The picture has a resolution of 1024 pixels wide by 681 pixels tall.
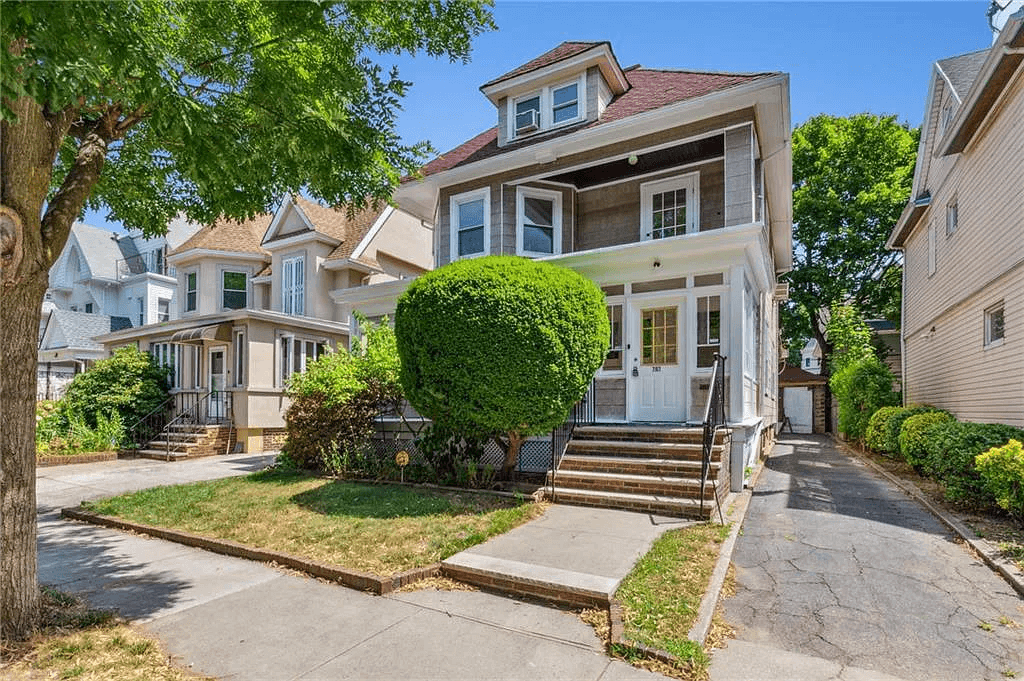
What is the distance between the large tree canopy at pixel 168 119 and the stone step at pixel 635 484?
487 centimetres

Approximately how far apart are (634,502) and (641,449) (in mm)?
1347

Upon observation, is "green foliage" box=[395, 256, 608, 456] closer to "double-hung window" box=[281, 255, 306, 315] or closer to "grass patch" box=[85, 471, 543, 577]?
"grass patch" box=[85, 471, 543, 577]

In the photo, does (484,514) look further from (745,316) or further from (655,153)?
(655,153)

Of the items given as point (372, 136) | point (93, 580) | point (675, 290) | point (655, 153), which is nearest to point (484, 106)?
point (655, 153)

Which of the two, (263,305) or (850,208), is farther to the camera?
(850,208)

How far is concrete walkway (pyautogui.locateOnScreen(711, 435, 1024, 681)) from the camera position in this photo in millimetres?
3477

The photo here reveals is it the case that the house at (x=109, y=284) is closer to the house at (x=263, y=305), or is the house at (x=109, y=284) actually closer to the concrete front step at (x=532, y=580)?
the house at (x=263, y=305)

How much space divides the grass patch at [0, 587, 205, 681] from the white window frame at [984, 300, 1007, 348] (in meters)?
12.3

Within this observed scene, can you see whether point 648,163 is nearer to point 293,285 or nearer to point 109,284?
point 293,285

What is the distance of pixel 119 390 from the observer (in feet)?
50.2

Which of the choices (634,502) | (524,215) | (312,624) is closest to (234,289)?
(524,215)

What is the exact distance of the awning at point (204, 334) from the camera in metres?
14.9

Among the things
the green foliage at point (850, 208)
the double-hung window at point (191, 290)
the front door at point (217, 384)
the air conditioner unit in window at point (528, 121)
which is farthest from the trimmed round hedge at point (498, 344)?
the green foliage at point (850, 208)

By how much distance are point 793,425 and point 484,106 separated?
2261 cm
